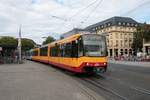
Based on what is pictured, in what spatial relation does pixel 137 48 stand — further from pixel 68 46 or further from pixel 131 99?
pixel 131 99

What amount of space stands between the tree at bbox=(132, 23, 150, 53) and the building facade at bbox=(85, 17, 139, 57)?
7.13 meters

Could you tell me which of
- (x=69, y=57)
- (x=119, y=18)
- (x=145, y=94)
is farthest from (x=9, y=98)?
(x=119, y=18)

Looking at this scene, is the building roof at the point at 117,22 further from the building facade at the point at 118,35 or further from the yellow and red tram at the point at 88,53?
the yellow and red tram at the point at 88,53

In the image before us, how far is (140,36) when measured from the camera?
305 feet

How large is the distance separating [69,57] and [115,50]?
291ft

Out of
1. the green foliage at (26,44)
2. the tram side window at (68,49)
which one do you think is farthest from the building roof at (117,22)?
the tram side window at (68,49)

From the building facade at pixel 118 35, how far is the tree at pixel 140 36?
7.13 metres

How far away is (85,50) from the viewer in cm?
1852

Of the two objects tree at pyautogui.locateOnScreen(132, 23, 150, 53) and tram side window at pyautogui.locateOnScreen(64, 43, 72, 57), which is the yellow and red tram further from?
tree at pyautogui.locateOnScreen(132, 23, 150, 53)

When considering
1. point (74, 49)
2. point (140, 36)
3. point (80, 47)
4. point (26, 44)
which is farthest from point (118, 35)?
point (80, 47)

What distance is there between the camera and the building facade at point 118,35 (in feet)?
353

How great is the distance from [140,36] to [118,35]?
1609 centimetres

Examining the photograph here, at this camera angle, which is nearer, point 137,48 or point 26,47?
point 137,48

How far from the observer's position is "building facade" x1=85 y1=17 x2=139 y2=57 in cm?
10750
